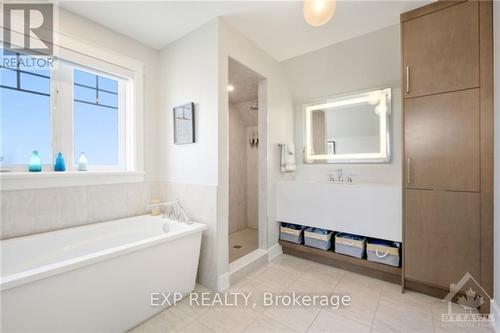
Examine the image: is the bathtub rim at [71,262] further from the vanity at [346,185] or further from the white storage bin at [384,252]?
the white storage bin at [384,252]

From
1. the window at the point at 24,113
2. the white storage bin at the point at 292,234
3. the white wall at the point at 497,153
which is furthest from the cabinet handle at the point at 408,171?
the window at the point at 24,113

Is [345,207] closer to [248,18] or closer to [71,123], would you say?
[248,18]

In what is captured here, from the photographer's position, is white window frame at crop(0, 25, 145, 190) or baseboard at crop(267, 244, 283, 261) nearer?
white window frame at crop(0, 25, 145, 190)

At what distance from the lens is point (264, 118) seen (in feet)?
8.95

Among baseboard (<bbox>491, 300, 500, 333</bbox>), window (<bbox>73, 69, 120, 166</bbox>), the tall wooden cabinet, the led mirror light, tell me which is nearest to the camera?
the led mirror light

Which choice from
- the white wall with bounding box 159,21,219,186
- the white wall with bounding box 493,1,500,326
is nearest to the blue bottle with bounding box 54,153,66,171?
the white wall with bounding box 159,21,219,186

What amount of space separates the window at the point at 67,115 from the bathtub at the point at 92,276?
668 mm

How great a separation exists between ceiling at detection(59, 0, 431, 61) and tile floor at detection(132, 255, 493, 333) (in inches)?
98.5

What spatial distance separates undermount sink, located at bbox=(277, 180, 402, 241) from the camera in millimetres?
2094

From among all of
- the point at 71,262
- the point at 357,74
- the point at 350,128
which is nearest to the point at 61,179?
the point at 71,262

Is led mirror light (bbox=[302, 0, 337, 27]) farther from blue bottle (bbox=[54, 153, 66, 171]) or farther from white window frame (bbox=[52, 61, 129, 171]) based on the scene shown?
blue bottle (bbox=[54, 153, 66, 171])

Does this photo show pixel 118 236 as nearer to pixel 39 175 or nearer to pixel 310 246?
pixel 39 175

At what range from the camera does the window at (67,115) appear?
178cm

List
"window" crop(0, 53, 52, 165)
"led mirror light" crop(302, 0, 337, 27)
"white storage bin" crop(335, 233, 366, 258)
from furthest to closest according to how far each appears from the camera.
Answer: "white storage bin" crop(335, 233, 366, 258)
"window" crop(0, 53, 52, 165)
"led mirror light" crop(302, 0, 337, 27)
